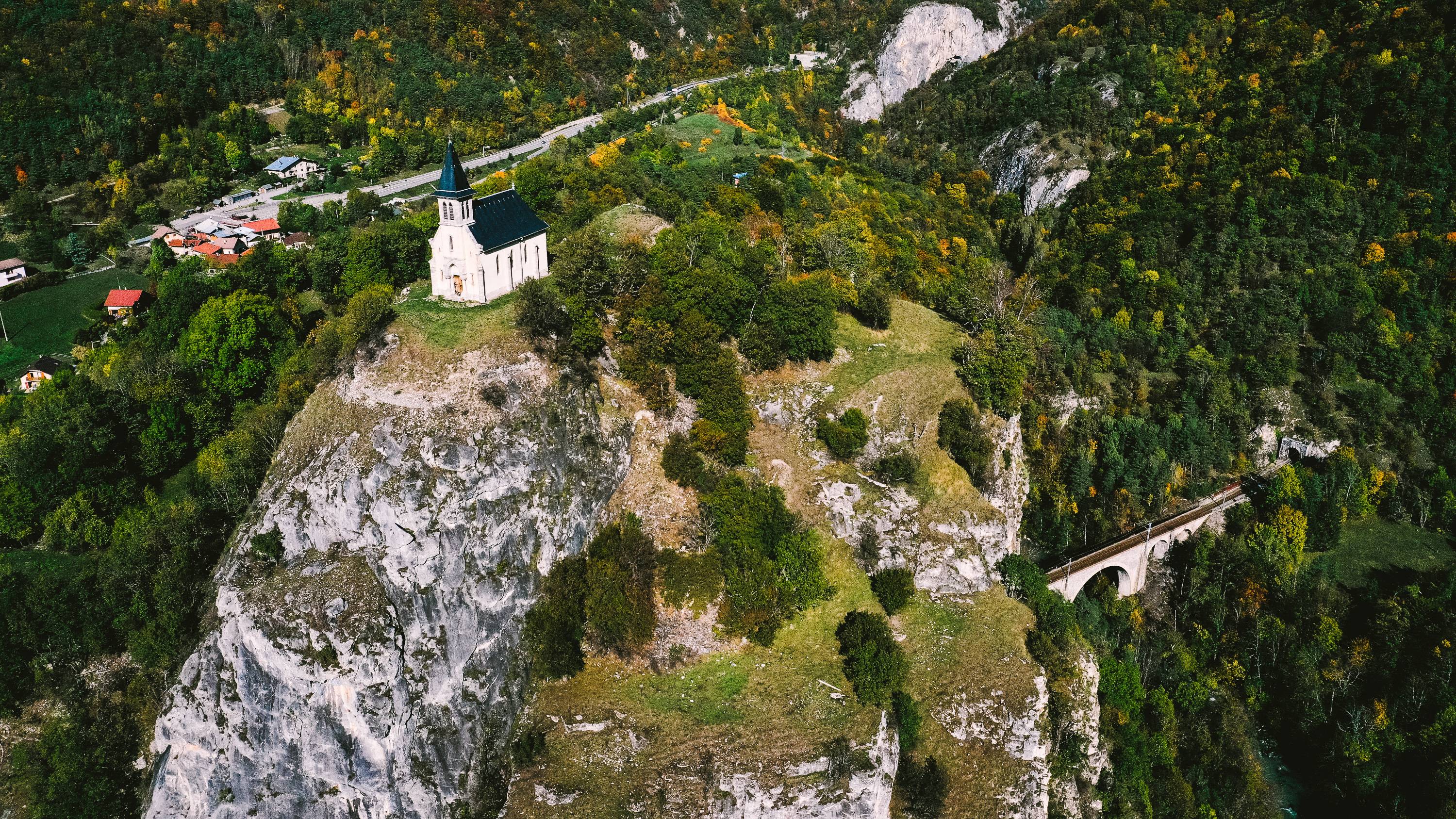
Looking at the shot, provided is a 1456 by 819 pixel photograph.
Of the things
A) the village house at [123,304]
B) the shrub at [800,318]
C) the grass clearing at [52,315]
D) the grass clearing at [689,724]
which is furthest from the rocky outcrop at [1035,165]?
the grass clearing at [52,315]

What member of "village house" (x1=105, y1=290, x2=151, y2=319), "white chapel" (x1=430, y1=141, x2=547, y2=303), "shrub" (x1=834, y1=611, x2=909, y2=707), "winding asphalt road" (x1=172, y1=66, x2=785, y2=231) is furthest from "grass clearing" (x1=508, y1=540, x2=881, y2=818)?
"winding asphalt road" (x1=172, y1=66, x2=785, y2=231)

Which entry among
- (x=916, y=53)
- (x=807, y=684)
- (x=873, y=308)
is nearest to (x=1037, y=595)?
(x=807, y=684)

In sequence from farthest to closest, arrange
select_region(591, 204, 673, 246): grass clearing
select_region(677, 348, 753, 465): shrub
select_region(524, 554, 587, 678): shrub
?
select_region(591, 204, 673, 246): grass clearing < select_region(677, 348, 753, 465): shrub < select_region(524, 554, 587, 678): shrub

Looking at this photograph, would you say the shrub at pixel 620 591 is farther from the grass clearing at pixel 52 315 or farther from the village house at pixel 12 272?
the village house at pixel 12 272

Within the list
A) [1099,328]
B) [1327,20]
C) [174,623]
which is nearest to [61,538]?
[174,623]

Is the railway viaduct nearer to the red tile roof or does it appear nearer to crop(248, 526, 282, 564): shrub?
crop(248, 526, 282, 564): shrub

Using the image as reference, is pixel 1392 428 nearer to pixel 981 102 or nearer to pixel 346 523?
pixel 981 102
